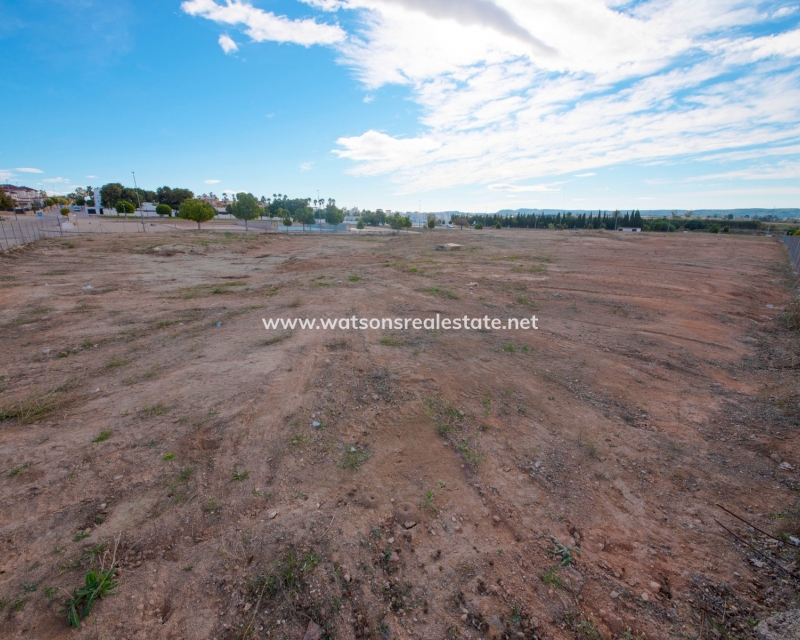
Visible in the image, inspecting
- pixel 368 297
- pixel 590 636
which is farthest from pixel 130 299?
pixel 590 636

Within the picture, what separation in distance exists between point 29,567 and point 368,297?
854 centimetres

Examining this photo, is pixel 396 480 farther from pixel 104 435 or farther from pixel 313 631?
pixel 104 435

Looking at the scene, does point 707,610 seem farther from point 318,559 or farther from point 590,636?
point 318,559

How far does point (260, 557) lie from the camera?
2660 millimetres

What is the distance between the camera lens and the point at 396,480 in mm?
3504

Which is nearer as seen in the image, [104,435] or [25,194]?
[104,435]

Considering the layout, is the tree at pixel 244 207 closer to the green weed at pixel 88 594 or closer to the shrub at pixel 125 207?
the shrub at pixel 125 207

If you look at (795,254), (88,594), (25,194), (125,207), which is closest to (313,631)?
(88,594)

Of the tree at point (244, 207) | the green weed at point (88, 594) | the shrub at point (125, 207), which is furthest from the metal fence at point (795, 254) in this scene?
the shrub at point (125, 207)

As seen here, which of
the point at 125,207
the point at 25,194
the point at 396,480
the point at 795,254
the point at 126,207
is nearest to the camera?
the point at 396,480

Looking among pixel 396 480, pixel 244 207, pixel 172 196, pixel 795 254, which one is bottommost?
pixel 396 480

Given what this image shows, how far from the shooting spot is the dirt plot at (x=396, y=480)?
94.7 inches

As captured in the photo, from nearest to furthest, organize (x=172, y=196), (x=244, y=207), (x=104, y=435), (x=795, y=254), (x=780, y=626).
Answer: (x=780, y=626) → (x=104, y=435) → (x=795, y=254) → (x=244, y=207) → (x=172, y=196)

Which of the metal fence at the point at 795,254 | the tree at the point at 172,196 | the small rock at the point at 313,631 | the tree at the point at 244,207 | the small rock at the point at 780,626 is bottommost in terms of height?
the small rock at the point at 313,631
